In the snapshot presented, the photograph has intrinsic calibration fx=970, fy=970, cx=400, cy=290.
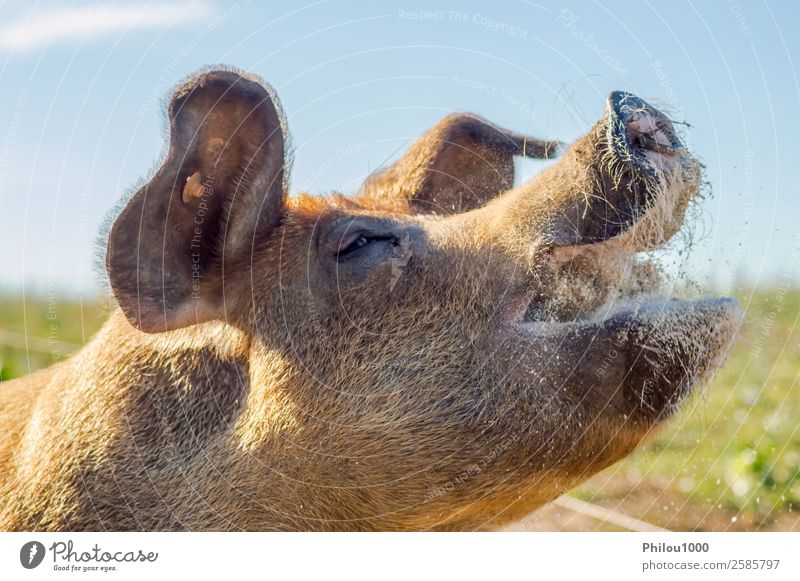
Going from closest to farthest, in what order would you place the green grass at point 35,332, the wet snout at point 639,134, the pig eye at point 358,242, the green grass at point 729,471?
1. the wet snout at point 639,134
2. the pig eye at point 358,242
3. the green grass at point 729,471
4. the green grass at point 35,332

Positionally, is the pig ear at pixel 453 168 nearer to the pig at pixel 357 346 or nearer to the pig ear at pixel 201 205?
the pig at pixel 357 346

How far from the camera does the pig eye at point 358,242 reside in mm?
3471

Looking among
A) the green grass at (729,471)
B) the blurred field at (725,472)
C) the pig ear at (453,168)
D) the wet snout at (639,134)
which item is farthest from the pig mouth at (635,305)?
the green grass at (729,471)

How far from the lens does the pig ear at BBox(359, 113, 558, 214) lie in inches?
174

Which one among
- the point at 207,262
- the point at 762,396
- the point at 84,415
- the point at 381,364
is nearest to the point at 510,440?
the point at 381,364

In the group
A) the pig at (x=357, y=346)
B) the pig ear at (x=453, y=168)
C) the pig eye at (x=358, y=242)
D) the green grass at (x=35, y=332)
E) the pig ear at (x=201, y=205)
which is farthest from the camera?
the green grass at (x=35, y=332)

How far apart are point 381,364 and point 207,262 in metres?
0.76

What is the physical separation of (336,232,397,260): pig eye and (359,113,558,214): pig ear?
89 centimetres

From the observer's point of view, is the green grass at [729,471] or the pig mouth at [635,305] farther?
the green grass at [729,471]

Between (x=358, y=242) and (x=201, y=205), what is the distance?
1.89 feet

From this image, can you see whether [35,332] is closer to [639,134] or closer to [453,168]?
[453,168]

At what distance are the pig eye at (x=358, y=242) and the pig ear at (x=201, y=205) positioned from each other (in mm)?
322

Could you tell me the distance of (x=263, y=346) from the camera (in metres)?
3.44
